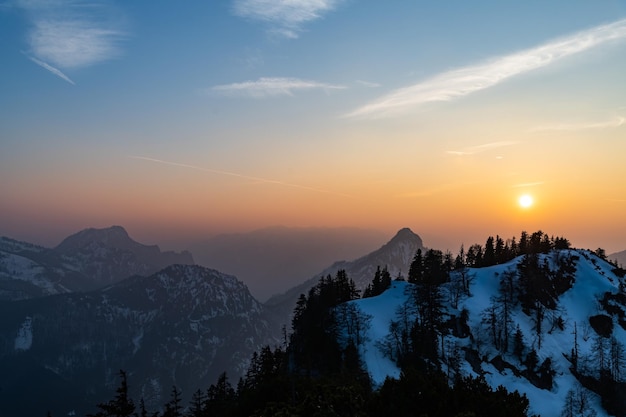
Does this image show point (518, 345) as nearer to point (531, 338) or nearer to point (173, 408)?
point (531, 338)

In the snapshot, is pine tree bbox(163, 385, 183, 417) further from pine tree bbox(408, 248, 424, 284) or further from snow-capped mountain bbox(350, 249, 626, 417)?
pine tree bbox(408, 248, 424, 284)

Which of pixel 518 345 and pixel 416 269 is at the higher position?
pixel 416 269

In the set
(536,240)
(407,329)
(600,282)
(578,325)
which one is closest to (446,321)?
(407,329)

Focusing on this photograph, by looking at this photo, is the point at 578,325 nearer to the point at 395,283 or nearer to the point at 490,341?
the point at 490,341

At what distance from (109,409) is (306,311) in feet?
282

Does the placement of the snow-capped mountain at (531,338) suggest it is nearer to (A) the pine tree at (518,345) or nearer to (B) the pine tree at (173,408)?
(A) the pine tree at (518,345)

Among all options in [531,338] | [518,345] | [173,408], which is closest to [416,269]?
[531,338]

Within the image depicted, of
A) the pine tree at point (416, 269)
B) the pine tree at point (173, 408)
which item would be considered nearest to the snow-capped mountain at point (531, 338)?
the pine tree at point (416, 269)

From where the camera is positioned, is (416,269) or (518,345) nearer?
(518,345)

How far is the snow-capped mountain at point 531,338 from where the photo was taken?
97812 mm

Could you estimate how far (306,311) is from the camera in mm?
122500

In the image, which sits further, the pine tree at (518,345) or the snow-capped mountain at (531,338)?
the pine tree at (518,345)

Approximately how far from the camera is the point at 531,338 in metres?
112

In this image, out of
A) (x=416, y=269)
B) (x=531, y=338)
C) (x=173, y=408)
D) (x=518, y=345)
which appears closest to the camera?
(x=173, y=408)
